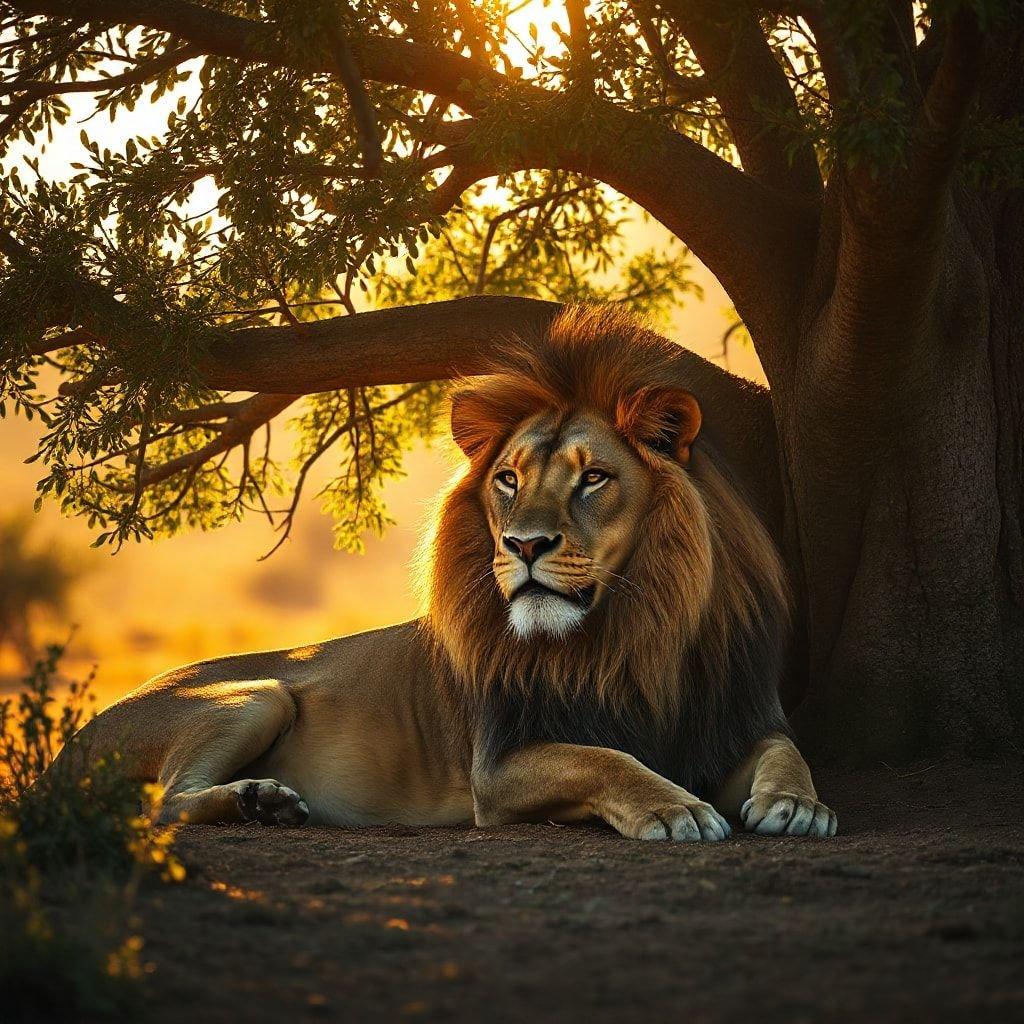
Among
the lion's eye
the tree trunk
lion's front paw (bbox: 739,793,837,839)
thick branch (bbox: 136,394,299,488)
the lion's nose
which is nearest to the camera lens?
lion's front paw (bbox: 739,793,837,839)

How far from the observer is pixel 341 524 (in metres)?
10.7

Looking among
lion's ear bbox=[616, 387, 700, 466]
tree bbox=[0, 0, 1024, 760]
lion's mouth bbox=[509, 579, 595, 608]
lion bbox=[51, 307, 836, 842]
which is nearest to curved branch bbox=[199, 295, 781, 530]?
tree bbox=[0, 0, 1024, 760]

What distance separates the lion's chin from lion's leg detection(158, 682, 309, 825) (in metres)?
1.33

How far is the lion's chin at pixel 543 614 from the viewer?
17.4 feet

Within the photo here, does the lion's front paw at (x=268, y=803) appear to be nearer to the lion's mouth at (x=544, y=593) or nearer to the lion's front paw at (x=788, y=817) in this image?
the lion's mouth at (x=544, y=593)

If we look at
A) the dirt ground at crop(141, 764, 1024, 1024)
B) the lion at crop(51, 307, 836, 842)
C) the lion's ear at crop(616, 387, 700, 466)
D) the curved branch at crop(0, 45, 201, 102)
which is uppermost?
the curved branch at crop(0, 45, 201, 102)

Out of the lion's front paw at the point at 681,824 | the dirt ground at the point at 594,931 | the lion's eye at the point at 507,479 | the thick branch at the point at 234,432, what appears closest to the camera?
the dirt ground at the point at 594,931

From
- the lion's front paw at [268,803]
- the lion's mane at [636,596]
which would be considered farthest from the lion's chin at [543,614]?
the lion's front paw at [268,803]

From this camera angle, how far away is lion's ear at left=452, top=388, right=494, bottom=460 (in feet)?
20.0

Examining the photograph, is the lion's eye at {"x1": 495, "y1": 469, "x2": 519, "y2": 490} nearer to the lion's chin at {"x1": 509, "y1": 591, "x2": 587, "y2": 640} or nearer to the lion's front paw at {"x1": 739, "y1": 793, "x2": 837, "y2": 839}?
the lion's chin at {"x1": 509, "y1": 591, "x2": 587, "y2": 640}

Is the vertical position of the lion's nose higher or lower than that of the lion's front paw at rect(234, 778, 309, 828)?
higher

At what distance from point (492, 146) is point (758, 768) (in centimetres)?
310

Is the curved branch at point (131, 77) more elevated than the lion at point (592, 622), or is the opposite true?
the curved branch at point (131, 77)

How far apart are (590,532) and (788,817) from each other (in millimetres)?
1338
